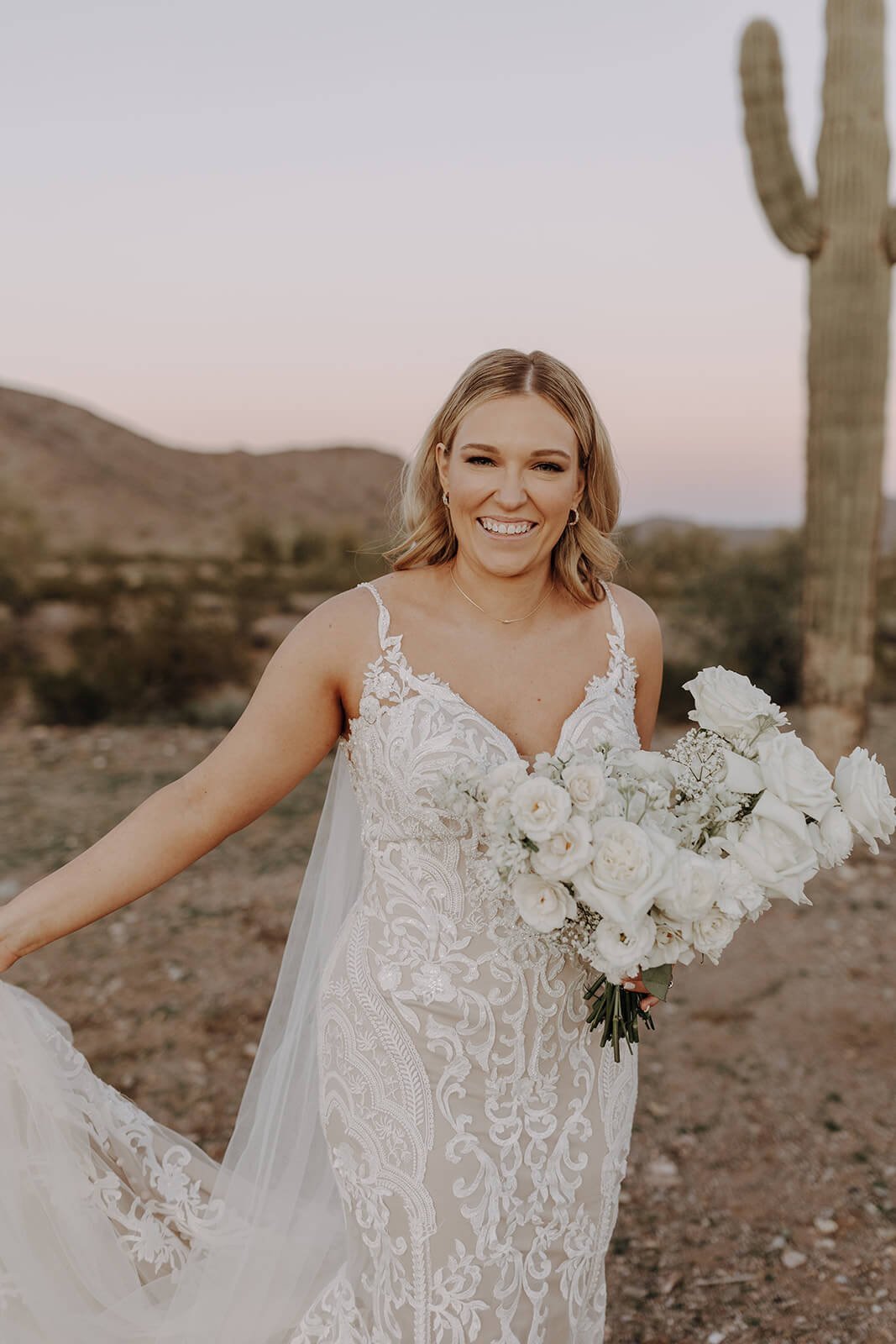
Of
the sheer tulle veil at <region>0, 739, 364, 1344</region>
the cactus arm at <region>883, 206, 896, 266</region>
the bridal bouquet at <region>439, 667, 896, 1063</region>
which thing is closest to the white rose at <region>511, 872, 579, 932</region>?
the bridal bouquet at <region>439, 667, 896, 1063</region>

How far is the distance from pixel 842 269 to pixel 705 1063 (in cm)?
528

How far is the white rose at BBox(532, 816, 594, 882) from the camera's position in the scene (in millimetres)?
1665

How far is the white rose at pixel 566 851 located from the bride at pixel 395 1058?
0.26m

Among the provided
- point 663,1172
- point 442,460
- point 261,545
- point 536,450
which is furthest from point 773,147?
point 261,545

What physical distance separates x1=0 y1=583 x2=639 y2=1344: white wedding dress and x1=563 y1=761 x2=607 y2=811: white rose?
0.35 meters

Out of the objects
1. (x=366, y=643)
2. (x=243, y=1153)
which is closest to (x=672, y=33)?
(x=366, y=643)

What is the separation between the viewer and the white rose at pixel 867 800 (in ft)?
6.21

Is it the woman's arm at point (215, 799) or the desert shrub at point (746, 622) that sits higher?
the woman's arm at point (215, 799)

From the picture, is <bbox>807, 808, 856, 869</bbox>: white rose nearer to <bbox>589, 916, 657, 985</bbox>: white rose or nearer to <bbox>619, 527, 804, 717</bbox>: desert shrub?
<bbox>589, 916, 657, 985</bbox>: white rose

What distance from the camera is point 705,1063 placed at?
4652 millimetres

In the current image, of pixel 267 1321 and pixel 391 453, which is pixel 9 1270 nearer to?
pixel 267 1321

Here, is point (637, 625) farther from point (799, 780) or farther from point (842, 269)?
point (842, 269)

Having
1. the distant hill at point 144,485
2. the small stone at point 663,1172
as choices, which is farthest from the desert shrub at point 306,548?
the small stone at point 663,1172

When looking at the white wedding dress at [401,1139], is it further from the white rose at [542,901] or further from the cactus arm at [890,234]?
the cactus arm at [890,234]
